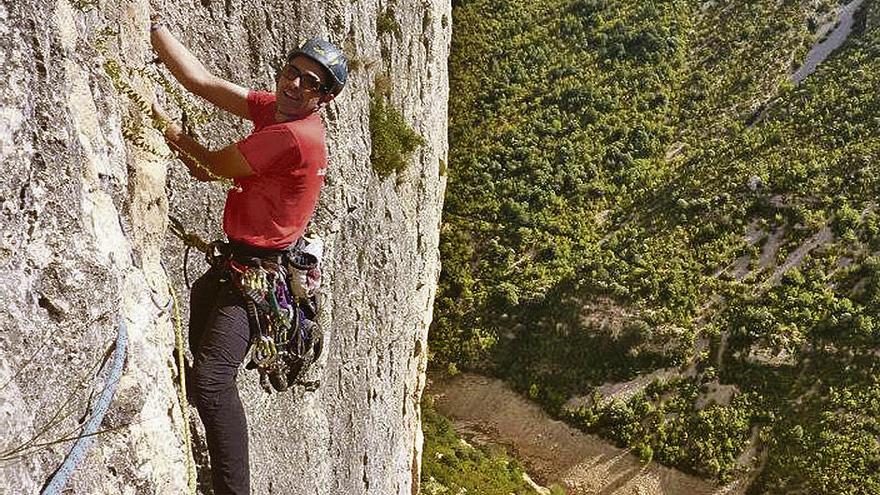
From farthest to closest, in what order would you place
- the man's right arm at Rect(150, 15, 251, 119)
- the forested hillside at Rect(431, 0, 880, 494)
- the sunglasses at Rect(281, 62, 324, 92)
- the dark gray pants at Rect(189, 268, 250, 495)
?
the forested hillside at Rect(431, 0, 880, 494) < the man's right arm at Rect(150, 15, 251, 119) < the dark gray pants at Rect(189, 268, 250, 495) < the sunglasses at Rect(281, 62, 324, 92)

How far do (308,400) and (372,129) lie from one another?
7106 mm

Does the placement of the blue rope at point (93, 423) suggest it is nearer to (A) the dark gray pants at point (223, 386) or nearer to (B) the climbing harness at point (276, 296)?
(A) the dark gray pants at point (223, 386)

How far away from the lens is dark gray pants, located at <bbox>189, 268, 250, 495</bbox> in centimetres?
646

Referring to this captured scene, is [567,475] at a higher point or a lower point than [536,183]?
lower

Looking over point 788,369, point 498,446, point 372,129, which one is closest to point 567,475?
point 498,446

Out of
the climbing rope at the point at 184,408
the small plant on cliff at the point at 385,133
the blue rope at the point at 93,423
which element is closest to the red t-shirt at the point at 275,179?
the climbing rope at the point at 184,408

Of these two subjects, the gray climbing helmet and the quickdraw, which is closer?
the gray climbing helmet

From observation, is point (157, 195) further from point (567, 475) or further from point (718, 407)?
point (718, 407)

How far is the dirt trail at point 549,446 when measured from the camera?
107ft

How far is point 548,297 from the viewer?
38781mm

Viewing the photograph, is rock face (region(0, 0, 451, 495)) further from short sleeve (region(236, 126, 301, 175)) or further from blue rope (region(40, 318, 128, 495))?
short sleeve (region(236, 126, 301, 175))

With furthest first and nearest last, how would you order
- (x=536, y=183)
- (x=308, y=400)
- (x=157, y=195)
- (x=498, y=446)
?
(x=536, y=183) → (x=498, y=446) → (x=308, y=400) → (x=157, y=195)

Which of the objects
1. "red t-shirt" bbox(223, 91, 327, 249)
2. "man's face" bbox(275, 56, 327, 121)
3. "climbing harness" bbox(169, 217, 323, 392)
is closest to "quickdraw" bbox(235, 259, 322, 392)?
"climbing harness" bbox(169, 217, 323, 392)

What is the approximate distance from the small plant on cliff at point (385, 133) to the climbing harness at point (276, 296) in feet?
25.3
